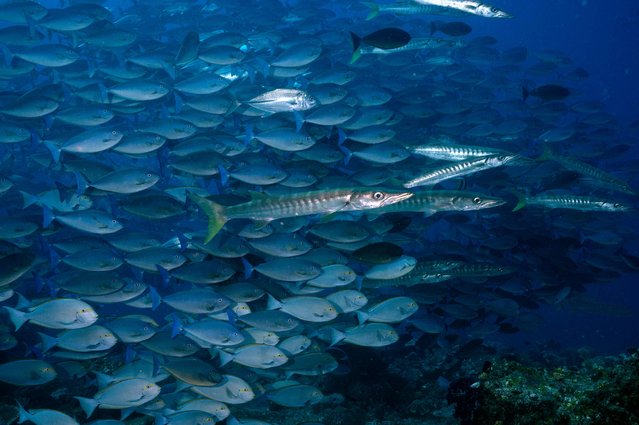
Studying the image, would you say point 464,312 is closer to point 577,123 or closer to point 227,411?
point 227,411

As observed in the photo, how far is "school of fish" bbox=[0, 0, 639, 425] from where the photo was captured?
544 centimetres

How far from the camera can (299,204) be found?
17.2 ft

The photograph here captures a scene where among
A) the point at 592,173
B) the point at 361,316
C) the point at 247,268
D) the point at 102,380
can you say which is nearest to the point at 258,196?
the point at 247,268

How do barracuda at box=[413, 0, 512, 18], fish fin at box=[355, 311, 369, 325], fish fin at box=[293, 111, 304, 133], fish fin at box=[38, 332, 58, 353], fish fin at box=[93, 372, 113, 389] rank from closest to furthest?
1. fish fin at box=[93, 372, 113, 389]
2. fish fin at box=[38, 332, 58, 353]
3. fish fin at box=[355, 311, 369, 325]
4. fish fin at box=[293, 111, 304, 133]
5. barracuda at box=[413, 0, 512, 18]

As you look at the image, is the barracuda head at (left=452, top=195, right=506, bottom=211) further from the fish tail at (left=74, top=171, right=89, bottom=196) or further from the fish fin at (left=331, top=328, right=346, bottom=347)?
the fish tail at (left=74, top=171, right=89, bottom=196)

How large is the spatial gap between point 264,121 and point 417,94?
177 inches

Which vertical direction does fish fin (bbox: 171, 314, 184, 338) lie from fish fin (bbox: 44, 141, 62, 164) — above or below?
below

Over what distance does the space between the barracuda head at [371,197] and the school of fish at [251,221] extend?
0.08 feet

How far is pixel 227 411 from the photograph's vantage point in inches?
205

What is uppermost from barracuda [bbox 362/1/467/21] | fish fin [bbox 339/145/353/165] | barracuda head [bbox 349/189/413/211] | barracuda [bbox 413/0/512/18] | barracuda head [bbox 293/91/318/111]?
barracuda [bbox 413/0/512/18]

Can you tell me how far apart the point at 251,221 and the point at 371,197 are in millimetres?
2198

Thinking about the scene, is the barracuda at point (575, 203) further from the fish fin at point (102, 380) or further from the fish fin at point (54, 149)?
the fish fin at point (54, 149)

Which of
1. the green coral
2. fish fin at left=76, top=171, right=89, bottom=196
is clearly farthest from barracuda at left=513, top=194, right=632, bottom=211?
fish fin at left=76, top=171, right=89, bottom=196

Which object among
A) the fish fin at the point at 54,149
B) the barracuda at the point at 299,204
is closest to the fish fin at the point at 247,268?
the barracuda at the point at 299,204
